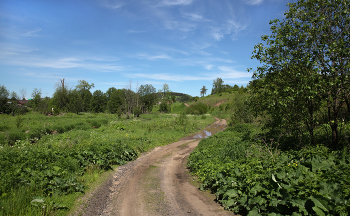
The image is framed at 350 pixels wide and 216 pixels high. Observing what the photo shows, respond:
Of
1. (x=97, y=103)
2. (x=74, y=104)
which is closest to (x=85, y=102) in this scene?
(x=97, y=103)

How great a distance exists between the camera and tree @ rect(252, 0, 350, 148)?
22.2 ft

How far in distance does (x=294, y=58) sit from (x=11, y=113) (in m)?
53.8

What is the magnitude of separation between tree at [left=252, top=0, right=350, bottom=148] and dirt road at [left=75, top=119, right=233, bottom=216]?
Answer: 15.1 feet

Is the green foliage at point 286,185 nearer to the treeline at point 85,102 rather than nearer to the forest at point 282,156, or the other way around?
the forest at point 282,156

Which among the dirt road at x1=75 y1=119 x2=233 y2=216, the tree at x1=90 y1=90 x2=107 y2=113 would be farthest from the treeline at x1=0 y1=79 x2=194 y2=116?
the dirt road at x1=75 y1=119 x2=233 y2=216

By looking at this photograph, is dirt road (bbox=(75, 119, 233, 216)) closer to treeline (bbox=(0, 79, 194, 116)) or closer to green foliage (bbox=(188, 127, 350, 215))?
green foliage (bbox=(188, 127, 350, 215))

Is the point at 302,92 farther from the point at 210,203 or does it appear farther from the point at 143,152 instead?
the point at 143,152

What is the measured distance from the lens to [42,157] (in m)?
7.07

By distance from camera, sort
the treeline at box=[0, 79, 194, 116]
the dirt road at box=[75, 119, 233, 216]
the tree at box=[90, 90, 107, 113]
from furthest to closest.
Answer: the tree at box=[90, 90, 107, 113]
the treeline at box=[0, 79, 194, 116]
the dirt road at box=[75, 119, 233, 216]

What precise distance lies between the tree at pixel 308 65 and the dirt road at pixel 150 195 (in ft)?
15.1

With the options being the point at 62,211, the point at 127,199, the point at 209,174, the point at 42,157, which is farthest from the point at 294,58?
the point at 42,157

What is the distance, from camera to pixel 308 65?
725cm

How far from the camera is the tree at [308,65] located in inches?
266

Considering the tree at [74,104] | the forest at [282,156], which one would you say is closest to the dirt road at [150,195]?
the forest at [282,156]
